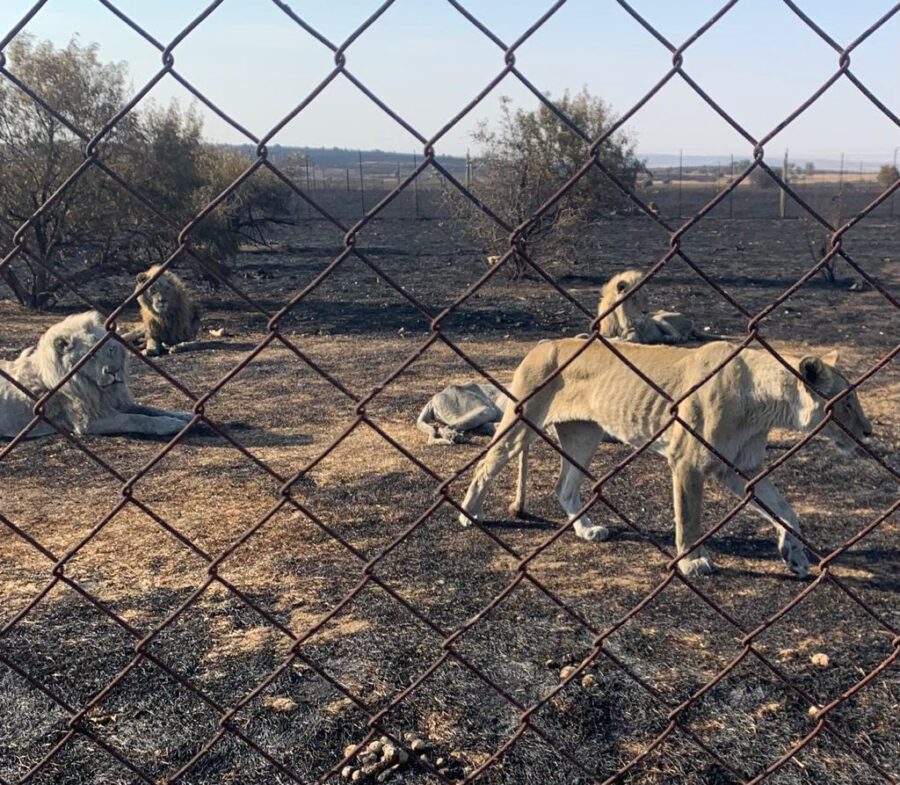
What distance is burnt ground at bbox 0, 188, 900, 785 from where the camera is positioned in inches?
163

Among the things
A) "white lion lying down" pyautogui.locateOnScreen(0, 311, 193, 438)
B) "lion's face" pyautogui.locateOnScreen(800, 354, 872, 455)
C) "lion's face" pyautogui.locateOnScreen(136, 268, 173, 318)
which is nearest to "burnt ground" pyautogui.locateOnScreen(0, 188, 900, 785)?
"white lion lying down" pyautogui.locateOnScreen(0, 311, 193, 438)

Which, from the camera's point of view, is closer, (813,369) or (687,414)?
(813,369)

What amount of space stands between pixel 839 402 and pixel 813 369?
9.5 inches

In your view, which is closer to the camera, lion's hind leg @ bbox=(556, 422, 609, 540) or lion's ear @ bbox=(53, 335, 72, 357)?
lion's hind leg @ bbox=(556, 422, 609, 540)

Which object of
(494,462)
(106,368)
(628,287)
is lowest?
(494,462)

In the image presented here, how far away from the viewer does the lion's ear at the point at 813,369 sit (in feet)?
17.5

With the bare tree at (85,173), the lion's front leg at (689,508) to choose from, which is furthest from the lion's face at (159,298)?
the lion's front leg at (689,508)

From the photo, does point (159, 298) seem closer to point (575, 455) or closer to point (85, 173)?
point (85, 173)

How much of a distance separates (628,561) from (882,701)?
2.08 meters

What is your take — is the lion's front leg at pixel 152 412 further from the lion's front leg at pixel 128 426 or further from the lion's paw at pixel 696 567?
the lion's paw at pixel 696 567

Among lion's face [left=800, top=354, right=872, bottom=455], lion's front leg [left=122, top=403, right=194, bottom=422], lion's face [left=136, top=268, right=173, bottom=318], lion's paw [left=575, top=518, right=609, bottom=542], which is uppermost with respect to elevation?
lion's face [left=800, top=354, right=872, bottom=455]

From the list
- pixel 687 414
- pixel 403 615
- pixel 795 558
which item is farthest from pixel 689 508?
pixel 403 615

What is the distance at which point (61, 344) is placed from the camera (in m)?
9.44

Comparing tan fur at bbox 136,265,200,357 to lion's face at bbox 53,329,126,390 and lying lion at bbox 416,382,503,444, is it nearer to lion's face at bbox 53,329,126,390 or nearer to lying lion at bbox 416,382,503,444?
lion's face at bbox 53,329,126,390
